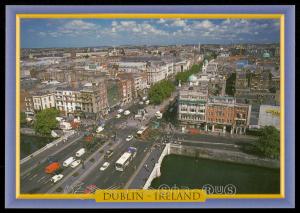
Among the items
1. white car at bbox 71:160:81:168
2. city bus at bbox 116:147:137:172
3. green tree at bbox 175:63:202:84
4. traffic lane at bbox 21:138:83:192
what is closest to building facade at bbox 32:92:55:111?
traffic lane at bbox 21:138:83:192

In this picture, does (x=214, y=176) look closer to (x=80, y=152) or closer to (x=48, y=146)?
(x=80, y=152)

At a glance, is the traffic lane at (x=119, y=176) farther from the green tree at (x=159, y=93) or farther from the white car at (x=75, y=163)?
the green tree at (x=159, y=93)

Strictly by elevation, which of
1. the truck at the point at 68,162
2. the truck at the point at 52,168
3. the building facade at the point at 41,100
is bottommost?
the truck at the point at 52,168

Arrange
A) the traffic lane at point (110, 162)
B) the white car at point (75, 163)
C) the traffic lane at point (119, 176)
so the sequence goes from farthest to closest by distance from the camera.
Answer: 1. the white car at point (75, 163)
2. the traffic lane at point (110, 162)
3. the traffic lane at point (119, 176)

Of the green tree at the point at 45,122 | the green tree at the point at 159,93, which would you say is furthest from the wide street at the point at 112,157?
the green tree at the point at 159,93

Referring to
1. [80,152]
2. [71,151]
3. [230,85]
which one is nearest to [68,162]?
[80,152]

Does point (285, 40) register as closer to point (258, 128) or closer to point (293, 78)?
point (293, 78)
